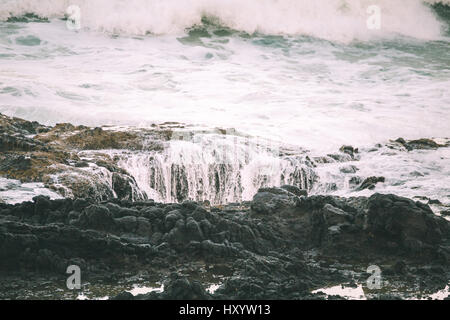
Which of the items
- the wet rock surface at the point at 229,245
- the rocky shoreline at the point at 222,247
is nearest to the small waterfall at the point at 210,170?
the rocky shoreline at the point at 222,247

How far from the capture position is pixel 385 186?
98.4 feet

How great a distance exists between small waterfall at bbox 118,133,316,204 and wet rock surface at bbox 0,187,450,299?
8.83 m

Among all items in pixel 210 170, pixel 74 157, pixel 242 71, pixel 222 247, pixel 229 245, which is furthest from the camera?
pixel 242 71

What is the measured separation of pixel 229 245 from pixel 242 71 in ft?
167

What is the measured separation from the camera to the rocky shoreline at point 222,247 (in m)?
15.0

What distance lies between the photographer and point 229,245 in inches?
689

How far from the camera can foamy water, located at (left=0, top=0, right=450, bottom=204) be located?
47.9m

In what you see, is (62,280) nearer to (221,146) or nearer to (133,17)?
(221,146)

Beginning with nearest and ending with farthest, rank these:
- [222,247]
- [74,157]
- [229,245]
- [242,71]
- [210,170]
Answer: [222,247] < [229,245] < [74,157] < [210,170] < [242,71]

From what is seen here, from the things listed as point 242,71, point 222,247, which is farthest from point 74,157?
point 242,71

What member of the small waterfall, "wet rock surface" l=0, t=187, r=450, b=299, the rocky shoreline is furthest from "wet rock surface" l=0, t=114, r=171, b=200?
"wet rock surface" l=0, t=187, r=450, b=299

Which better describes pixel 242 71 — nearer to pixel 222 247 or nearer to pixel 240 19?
pixel 240 19

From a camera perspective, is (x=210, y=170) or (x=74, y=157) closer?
(x=74, y=157)
